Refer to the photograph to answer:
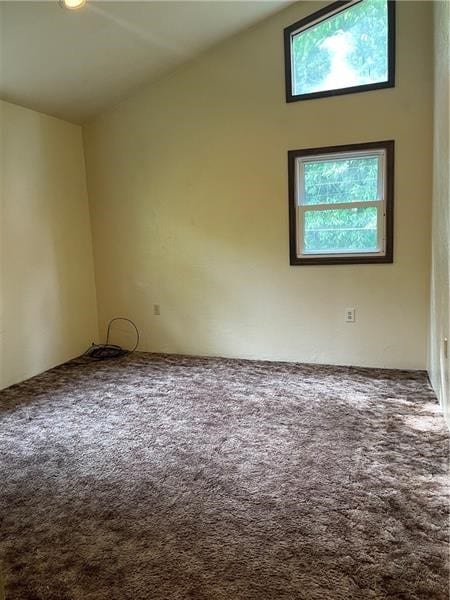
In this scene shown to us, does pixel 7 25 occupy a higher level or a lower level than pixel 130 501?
higher

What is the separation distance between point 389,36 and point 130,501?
366 cm

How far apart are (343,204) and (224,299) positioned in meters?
1.40

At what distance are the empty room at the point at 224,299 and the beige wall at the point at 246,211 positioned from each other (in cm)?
2

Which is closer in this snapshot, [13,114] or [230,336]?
[13,114]

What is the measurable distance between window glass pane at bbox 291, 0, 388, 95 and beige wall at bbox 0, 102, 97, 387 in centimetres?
229

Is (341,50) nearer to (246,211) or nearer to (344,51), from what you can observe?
(344,51)

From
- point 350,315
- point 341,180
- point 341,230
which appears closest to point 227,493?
point 350,315

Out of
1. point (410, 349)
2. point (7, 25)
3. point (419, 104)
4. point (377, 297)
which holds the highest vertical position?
point (7, 25)

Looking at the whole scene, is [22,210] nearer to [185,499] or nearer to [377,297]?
[185,499]

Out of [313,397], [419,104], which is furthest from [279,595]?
[419,104]

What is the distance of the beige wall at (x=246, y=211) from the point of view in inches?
135

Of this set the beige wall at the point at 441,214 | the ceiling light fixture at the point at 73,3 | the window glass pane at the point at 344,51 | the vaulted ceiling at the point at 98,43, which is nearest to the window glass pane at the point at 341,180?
the beige wall at the point at 441,214

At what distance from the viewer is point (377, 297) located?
365 cm

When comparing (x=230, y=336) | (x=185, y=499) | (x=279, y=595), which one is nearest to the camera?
(x=279, y=595)
